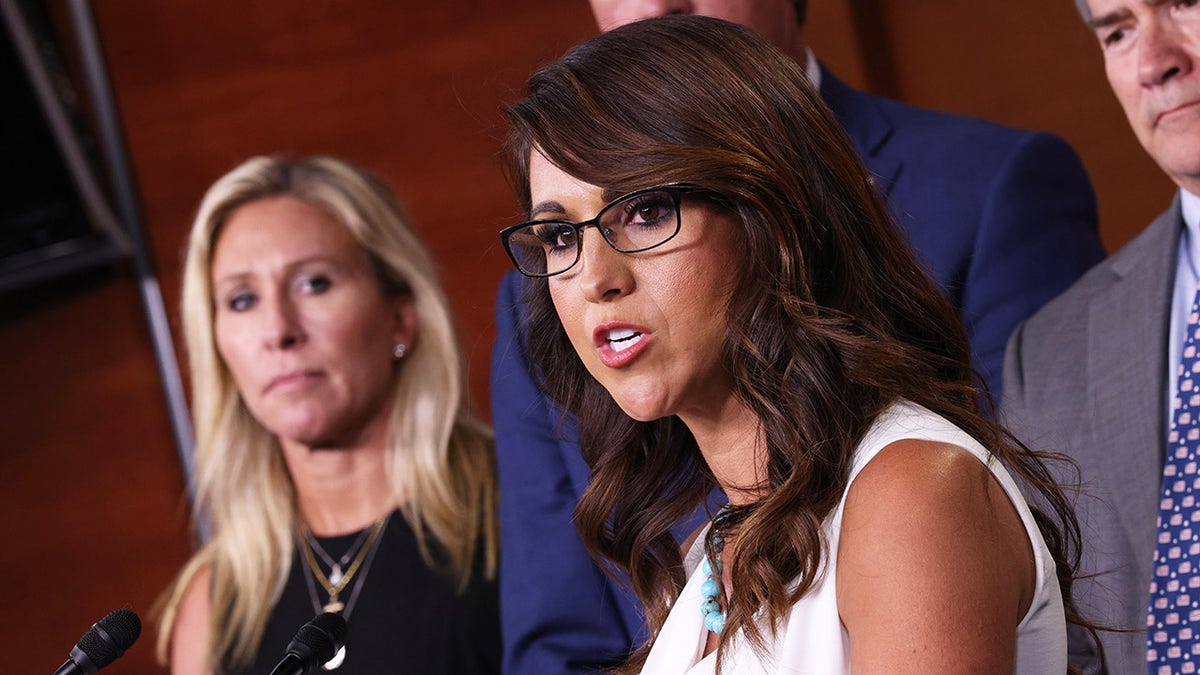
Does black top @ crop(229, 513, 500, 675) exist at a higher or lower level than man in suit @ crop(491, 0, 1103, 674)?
lower

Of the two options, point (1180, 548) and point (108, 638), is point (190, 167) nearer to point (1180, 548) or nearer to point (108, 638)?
point (108, 638)

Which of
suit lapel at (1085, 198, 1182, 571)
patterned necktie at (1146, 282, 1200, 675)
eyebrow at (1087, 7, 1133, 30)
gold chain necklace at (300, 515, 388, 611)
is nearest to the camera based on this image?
patterned necktie at (1146, 282, 1200, 675)

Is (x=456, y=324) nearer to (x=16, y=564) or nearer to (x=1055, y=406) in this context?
(x=1055, y=406)

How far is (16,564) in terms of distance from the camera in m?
3.89

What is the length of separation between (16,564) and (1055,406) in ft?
9.28

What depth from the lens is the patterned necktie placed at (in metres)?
1.86

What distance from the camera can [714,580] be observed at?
1594 mm

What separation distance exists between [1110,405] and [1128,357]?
0.24 ft

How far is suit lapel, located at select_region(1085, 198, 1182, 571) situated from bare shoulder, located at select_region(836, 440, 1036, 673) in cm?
71

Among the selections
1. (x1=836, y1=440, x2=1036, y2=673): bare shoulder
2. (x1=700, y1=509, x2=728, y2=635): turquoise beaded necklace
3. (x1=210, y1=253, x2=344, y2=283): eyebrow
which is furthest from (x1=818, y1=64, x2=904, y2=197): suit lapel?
(x1=210, y1=253, x2=344, y2=283): eyebrow

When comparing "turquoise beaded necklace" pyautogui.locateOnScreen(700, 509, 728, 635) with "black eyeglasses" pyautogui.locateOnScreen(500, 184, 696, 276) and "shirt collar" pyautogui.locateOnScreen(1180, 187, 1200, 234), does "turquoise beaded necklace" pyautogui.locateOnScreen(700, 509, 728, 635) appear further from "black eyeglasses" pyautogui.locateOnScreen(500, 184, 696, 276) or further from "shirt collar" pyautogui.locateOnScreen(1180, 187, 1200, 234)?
"shirt collar" pyautogui.locateOnScreen(1180, 187, 1200, 234)

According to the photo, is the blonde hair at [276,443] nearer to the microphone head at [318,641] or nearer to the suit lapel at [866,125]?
the suit lapel at [866,125]

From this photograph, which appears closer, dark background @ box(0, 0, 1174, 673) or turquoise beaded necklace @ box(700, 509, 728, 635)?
turquoise beaded necklace @ box(700, 509, 728, 635)

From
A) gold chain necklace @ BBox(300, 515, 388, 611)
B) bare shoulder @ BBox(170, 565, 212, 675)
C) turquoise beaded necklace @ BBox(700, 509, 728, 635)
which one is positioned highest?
turquoise beaded necklace @ BBox(700, 509, 728, 635)
